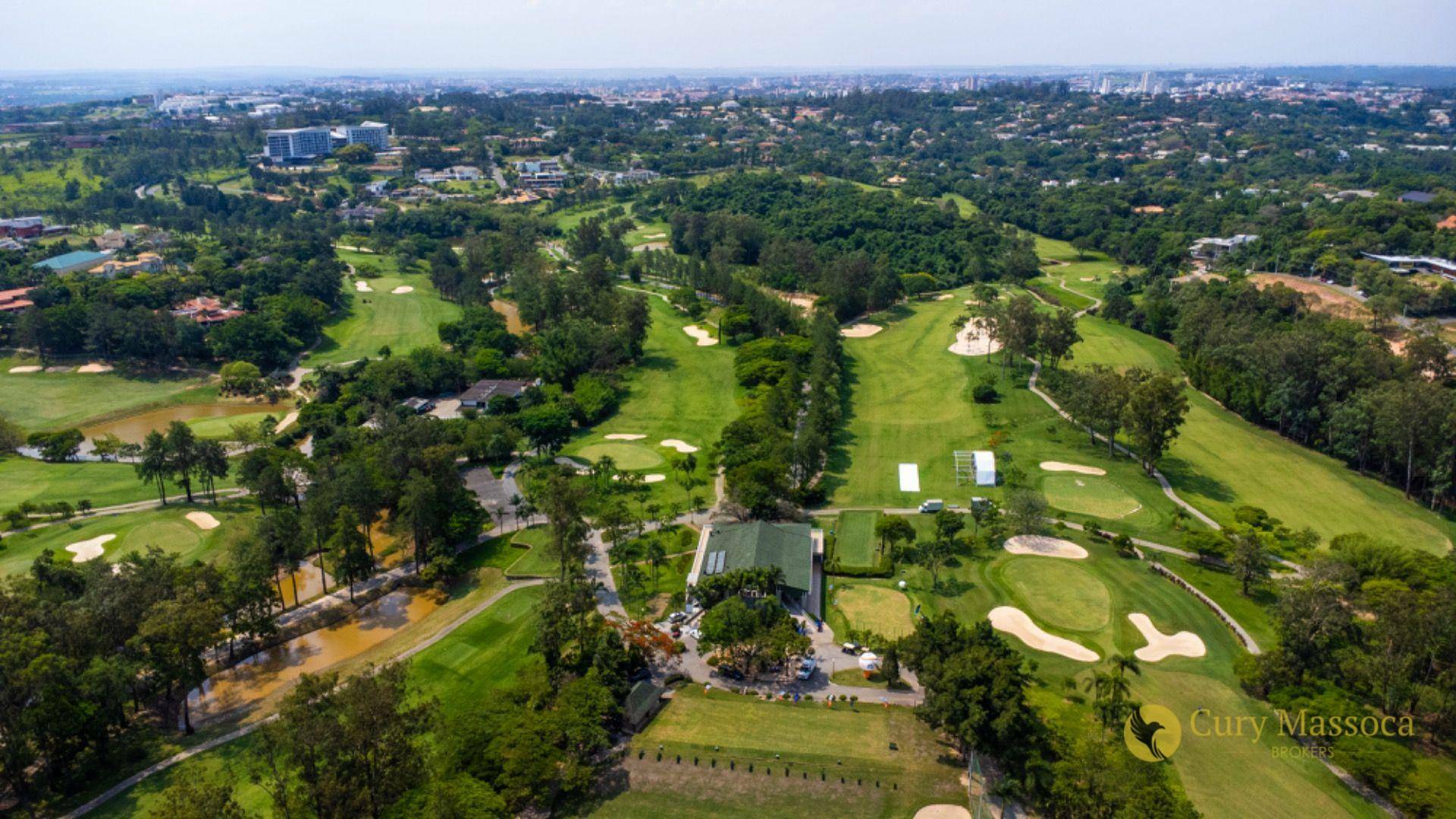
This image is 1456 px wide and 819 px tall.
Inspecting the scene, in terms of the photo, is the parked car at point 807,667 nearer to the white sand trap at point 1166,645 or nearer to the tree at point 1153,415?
the white sand trap at point 1166,645

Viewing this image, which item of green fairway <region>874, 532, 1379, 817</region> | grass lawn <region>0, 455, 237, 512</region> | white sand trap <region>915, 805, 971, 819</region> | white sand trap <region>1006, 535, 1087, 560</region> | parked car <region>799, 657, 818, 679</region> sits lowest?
white sand trap <region>915, 805, 971, 819</region>

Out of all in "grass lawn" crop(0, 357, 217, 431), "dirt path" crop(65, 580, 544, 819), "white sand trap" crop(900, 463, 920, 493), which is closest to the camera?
"dirt path" crop(65, 580, 544, 819)

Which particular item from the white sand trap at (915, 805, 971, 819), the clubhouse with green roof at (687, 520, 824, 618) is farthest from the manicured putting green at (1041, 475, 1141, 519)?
the white sand trap at (915, 805, 971, 819)

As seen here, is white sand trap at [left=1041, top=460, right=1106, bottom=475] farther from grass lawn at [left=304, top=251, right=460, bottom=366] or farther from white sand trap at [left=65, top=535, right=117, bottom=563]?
grass lawn at [left=304, top=251, right=460, bottom=366]

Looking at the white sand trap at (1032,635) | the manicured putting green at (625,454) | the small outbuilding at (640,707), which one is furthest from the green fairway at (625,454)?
the white sand trap at (1032,635)

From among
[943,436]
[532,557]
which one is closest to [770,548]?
[532,557]

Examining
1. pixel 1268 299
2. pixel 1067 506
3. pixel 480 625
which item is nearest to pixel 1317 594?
pixel 1067 506

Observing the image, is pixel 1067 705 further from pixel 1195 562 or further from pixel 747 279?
pixel 747 279

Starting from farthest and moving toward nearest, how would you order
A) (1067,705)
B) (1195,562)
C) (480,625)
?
(1195,562) < (480,625) < (1067,705)
